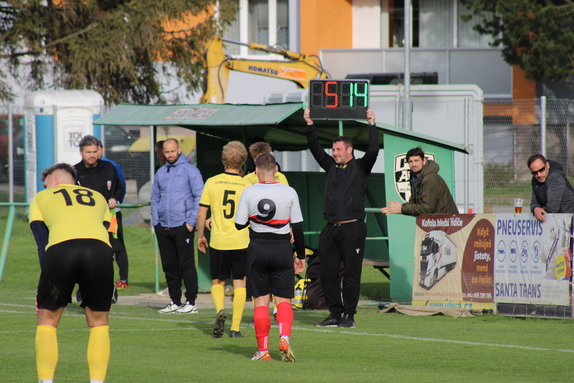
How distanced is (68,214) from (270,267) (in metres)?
2.19

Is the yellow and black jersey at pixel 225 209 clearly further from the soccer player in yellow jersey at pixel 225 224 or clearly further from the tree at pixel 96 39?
the tree at pixel 96 39

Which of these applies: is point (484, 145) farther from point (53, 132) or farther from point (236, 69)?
point (53, 132)

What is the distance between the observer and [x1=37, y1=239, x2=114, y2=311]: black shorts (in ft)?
20.8

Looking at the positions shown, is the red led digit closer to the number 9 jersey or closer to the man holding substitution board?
the man holding substitution board

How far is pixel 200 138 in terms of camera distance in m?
14.8

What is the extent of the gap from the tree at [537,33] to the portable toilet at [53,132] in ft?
39.8

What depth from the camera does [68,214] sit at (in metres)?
6.45

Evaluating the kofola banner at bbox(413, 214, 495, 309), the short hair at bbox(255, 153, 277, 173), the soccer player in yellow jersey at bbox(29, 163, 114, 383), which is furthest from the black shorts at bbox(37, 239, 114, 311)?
the kofola banner at bbox(413, 214, 495, 309)

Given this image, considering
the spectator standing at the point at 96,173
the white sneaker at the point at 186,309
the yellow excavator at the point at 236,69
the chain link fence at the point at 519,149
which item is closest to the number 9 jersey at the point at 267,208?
the white sneaker at the point at 186,309

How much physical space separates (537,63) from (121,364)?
71.3ft

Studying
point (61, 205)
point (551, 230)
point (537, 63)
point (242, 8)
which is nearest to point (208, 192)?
point (61, 205)

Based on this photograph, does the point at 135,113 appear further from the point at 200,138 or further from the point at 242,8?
the point at 242,8

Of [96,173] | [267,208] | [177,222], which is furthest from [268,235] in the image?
[96,173]

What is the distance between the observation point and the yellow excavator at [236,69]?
20562mm
